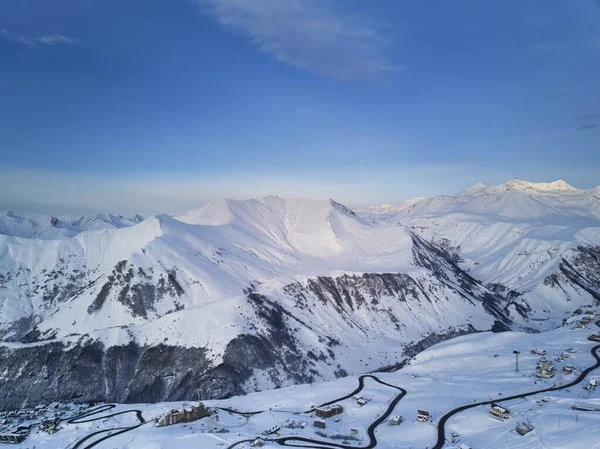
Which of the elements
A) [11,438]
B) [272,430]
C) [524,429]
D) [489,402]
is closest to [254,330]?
[11,438]

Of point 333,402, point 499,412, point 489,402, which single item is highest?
point 499,412

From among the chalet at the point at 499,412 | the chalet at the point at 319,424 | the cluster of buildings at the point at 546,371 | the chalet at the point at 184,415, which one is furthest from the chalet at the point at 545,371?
the chalet at the point at 184,415

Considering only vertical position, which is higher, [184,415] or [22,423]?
[184,415]

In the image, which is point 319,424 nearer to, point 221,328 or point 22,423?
point 22,423

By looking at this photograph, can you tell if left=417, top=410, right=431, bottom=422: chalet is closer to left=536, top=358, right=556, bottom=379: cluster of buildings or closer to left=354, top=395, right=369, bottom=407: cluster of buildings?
left=354, top=395, right=369, bottom=407: cluster of buildings

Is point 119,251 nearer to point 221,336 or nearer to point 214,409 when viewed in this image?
point 221,336

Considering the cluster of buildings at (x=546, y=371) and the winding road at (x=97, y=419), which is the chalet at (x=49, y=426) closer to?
the winding road at (x=97, y=419)

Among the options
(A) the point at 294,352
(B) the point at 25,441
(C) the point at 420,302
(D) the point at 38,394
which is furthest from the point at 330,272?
(B) the point at 25,441
